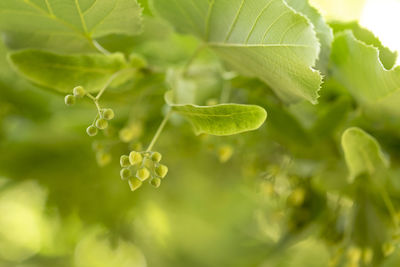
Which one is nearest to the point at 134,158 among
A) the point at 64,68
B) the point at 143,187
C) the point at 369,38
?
the point at 64,68

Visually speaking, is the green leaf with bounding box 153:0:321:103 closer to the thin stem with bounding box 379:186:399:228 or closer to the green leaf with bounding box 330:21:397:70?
the green leaf with bounding box 330:21:397:70

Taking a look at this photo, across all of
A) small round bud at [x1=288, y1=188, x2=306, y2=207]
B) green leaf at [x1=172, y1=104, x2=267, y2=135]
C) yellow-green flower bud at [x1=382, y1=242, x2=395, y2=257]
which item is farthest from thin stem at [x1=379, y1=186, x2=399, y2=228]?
green leaf at [x1=172, y1=104, x2=267, y2=135]

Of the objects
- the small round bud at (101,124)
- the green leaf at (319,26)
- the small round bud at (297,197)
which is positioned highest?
the green leaf at (319,26)

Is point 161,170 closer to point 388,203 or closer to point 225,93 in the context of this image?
point 225,93

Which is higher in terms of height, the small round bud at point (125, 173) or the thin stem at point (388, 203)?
the small round bud at point (125, 173)

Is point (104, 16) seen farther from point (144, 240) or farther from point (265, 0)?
point (144, 240)

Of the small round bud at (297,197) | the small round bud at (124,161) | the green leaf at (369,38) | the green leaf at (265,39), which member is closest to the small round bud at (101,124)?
the small round bud at (124,161)

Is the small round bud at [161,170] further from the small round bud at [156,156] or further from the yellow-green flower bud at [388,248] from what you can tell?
the yellow-green flower bud at [388,248]
